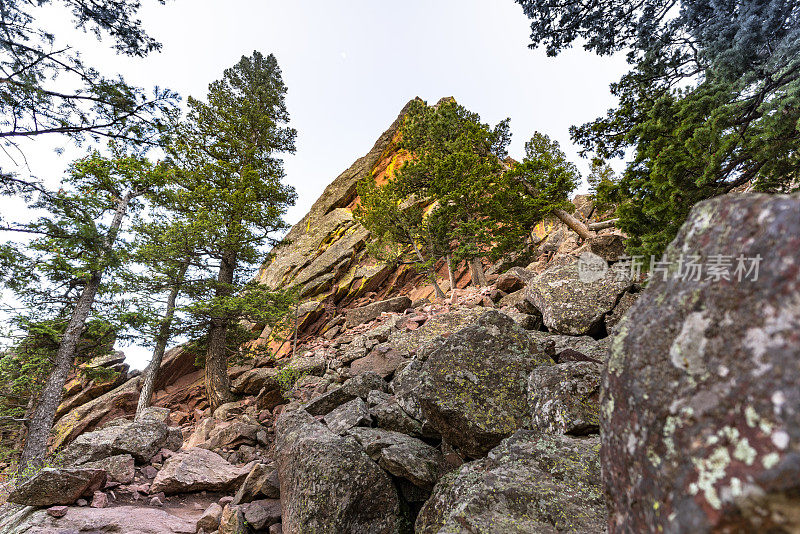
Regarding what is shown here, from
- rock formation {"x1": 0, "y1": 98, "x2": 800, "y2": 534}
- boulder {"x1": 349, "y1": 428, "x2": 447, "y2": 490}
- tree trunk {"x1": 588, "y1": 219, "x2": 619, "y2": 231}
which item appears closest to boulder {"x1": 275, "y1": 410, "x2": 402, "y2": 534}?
rock formation {"x1": 0, "y1": 98, "x2": 800, "y2": 534}

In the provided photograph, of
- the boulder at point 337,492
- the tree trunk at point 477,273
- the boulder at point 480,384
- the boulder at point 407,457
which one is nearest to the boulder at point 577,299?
the boulder at point 480,384

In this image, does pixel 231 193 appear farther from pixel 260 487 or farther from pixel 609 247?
pixel 609 247

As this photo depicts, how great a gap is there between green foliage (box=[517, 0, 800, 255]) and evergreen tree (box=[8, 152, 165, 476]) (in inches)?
667

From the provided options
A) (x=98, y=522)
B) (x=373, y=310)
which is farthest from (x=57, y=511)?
(x=373, y=310)

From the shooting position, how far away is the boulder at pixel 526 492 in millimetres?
2766

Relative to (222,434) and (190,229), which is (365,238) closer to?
(190,229)

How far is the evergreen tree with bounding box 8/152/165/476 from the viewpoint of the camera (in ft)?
36.3

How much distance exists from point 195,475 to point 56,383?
31.4 ft

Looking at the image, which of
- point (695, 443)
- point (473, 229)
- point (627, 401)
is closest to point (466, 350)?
point (627, 401)

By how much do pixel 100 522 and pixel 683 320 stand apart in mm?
8594

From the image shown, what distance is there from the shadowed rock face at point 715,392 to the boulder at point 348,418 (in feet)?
16.9

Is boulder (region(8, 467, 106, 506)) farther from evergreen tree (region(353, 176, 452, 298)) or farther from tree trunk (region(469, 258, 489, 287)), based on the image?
tree trunk (region(469, 258, 489, 287))

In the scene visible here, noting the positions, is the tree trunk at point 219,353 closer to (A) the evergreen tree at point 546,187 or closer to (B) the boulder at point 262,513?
(B) the boulder at point 262,513

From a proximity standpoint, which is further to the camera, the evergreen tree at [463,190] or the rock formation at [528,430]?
the evergreen tree at [463,190]
